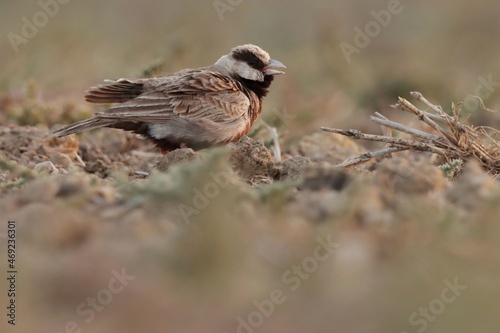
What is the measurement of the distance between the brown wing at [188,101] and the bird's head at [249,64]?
350 mm

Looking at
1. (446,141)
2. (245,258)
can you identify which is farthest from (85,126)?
(245,258)

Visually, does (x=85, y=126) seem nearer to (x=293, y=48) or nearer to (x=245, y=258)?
(x=245, y=258)

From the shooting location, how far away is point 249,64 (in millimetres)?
7926

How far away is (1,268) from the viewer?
4.05m

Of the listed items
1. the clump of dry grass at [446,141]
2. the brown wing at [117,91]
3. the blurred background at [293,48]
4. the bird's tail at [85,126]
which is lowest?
the blurred background at [293,48]

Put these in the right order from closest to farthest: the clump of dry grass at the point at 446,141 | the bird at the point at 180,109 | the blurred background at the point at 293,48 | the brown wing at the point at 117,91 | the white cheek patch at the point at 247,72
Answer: the clump of dry grass at the point at 446,141
the bird at the point at 180,109
the brown wing at the point at 117,91
the white cheek patch at the point at 247,72
the blurred background at the point at 293,48

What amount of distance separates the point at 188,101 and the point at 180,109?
12 cm

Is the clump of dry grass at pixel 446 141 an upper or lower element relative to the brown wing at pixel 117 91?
upper

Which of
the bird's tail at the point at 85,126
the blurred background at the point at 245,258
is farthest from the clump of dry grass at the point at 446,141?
the bird's tail at the point at 85,126

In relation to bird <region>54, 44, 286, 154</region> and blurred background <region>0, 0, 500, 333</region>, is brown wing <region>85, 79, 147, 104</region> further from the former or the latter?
blurred background <region>0, 0, 500, 333</region>

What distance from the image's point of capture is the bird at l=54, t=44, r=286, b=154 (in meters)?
7.08

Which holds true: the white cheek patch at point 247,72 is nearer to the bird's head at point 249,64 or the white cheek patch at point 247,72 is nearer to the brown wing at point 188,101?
the bird's head at point 249,64

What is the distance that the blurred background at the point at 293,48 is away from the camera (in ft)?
36.1

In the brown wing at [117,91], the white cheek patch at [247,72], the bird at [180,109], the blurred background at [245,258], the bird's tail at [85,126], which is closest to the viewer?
the blurred background at [245,258]
